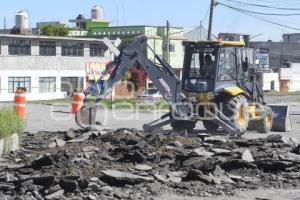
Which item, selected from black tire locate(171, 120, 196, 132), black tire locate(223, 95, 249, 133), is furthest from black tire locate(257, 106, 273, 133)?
black tire locate(171, 120, 196, 132)

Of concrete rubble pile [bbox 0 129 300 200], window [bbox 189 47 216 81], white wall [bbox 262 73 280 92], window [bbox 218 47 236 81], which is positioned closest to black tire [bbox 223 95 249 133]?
window [bbox 218 47 236 81]

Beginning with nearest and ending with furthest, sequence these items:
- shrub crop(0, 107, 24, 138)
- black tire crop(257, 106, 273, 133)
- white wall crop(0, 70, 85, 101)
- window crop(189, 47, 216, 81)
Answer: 1. shrub crop(0, 107, 24, 138)
2. window crop(189, 47, 216, 81)
3. black tire crop(257, 106, 273, 133)
4. white wall crop(0, 70, 85, 101)

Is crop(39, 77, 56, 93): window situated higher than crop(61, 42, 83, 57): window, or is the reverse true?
crop(61, 42, 83, 57): window

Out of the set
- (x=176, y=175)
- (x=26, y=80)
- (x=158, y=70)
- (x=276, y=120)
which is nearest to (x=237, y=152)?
(x=176, y=175)

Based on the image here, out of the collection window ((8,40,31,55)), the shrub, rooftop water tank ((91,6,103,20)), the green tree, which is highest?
rooftop water tank ((91,6,103,20))

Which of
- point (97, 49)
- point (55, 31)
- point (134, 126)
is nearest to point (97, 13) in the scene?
point (55, 31)

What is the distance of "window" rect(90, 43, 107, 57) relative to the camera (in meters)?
77.3

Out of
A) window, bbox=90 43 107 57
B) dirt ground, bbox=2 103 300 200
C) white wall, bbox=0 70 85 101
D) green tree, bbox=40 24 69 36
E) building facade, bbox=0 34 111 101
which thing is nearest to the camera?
dirt ground, bbox=2 103 300 200

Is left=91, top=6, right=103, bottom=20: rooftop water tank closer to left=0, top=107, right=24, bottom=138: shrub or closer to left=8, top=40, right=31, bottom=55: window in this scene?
left=8, top=40, right=31, bottom=55: window

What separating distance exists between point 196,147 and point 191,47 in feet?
20.5

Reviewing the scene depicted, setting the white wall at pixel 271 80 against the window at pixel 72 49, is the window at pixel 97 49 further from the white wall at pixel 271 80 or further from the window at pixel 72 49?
A: the white wall at pixel 271 80

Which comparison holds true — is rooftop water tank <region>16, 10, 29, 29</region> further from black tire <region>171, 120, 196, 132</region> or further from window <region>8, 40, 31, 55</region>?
black tire <region>171, 120, 196, 132</region>

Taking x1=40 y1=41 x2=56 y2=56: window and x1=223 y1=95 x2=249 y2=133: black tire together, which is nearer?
x1=223 y1=95 x2=249 y2=133: black tire

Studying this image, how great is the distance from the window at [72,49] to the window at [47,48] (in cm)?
131
